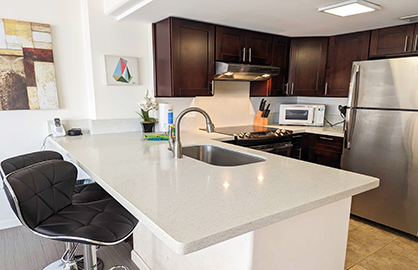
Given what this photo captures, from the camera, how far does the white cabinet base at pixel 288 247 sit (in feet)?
3.64

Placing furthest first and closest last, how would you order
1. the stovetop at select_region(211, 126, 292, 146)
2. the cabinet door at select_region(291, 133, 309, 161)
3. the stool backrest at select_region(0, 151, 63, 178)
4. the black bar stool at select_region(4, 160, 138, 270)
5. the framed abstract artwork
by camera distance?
the cabinet door at select_region(291, 133, 309, 161), the stovetop at select_region(211, 126, 292, 146), the framed abstract artwork, the stool backrest at select_region(0, 151, 63, 178), the black bar stool at select_region(4, 160, 138, 270)

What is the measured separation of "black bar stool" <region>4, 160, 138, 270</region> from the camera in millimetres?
1224

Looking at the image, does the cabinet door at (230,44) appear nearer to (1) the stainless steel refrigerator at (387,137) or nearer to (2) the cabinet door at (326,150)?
(1) the stainless steel refrigerator at (387,137)

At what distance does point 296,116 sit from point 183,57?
72.5 inches

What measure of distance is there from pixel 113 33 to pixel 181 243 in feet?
8.56

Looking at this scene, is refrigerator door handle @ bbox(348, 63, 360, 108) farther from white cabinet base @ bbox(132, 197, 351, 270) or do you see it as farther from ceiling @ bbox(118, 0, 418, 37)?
white cabinet base @ bbox(132, 197, 351, 270)

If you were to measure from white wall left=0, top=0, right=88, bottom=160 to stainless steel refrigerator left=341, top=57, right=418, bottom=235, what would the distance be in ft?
9.33

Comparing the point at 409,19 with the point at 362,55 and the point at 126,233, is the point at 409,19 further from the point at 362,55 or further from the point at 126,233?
the point at 126,233

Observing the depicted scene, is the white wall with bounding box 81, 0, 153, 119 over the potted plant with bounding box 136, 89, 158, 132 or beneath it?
over

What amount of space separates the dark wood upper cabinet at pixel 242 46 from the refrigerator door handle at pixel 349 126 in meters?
1.17

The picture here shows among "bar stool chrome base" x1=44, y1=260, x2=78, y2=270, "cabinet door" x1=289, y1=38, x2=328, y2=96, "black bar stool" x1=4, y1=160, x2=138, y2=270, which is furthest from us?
"cabinet door" x1=289, y1=38, x2=328, y2=96

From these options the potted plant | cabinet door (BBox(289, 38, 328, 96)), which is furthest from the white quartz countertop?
cabinet door (BBox(289, 38, 328, 96))

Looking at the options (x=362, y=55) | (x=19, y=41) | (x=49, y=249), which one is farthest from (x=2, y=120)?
(x=362, y=55)

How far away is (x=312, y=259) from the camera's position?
134 cm
